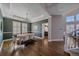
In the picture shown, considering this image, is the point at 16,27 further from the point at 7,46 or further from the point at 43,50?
the point at 43,50

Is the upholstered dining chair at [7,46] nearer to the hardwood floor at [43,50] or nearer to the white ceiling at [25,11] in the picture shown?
the hardwood floor at [43,50]

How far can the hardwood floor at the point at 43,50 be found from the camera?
2059 millimetres

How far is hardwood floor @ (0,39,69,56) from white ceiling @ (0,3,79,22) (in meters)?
0.48

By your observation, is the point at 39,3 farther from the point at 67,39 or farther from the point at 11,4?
the point at 67,39

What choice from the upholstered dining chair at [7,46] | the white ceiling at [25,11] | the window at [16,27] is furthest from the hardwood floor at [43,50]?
the white ceiling at [25,11]

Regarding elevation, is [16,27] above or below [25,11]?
below

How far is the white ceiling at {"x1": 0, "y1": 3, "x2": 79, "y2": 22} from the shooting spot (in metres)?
2.03

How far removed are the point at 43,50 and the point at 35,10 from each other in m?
0.76

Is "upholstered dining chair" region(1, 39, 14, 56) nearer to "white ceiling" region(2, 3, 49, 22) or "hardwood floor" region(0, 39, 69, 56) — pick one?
"hardwood floor" region(0, 39, 69, 56)

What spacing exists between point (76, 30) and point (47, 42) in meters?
0.58

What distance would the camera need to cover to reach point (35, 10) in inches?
80.9

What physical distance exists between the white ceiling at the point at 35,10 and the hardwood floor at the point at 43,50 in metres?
0.48

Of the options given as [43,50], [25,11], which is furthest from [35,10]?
[43,50]

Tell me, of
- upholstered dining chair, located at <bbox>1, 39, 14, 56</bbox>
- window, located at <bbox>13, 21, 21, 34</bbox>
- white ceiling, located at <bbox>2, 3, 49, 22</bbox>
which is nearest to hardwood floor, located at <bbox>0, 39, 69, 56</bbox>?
upholstered dining chair, located at <bbox>1, 39, 14, 56</bbox>
